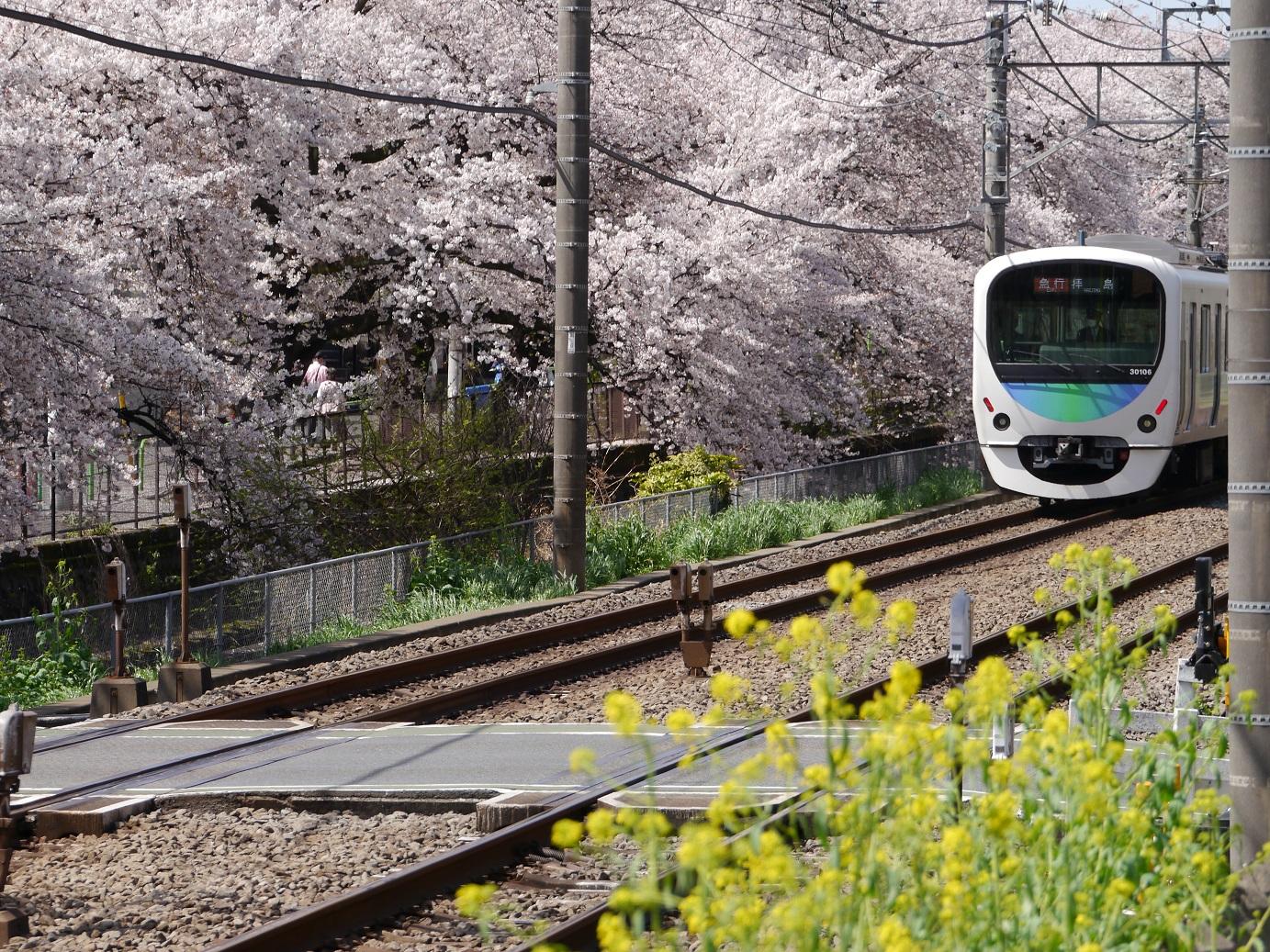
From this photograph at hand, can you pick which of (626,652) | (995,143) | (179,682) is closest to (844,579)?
(179,682)

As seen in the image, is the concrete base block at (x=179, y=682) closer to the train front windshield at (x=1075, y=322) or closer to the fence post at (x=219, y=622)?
the fence post at (x=219, y=622)

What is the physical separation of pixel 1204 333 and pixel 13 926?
18515 millimetres

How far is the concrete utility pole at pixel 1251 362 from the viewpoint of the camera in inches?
252

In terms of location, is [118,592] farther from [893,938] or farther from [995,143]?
[995,143]

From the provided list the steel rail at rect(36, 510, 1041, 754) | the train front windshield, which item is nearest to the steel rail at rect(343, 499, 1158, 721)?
the steel rail at rect(36, 510, 1041, 754)

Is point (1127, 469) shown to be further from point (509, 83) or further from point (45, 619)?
point (45, 619)

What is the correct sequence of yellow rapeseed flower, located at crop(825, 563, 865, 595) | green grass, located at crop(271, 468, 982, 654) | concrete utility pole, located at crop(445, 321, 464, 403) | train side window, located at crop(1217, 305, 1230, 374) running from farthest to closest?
train side window, located at crop(1217, 305, 1230, 374), concrete utility pole, located at crop(445, 321, 464, 403), green grass, located at crop(271, 468, 982, 654), yellow rapeseed flower, located at crop(825, 563, 865, 595)

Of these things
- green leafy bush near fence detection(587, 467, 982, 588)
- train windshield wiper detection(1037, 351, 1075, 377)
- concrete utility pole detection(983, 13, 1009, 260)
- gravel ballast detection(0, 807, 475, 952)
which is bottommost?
gravel ballast detection(0, 807, 475, 952)

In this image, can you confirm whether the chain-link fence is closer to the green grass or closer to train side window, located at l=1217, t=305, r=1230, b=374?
the green grass

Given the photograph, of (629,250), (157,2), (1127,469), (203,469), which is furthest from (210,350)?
(1127,469)

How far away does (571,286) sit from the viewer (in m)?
17.2

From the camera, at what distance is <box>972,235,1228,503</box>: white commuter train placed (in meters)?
20.8

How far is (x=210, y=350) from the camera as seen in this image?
1953 centimetres

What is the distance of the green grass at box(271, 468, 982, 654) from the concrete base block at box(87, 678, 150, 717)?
2.25 m
